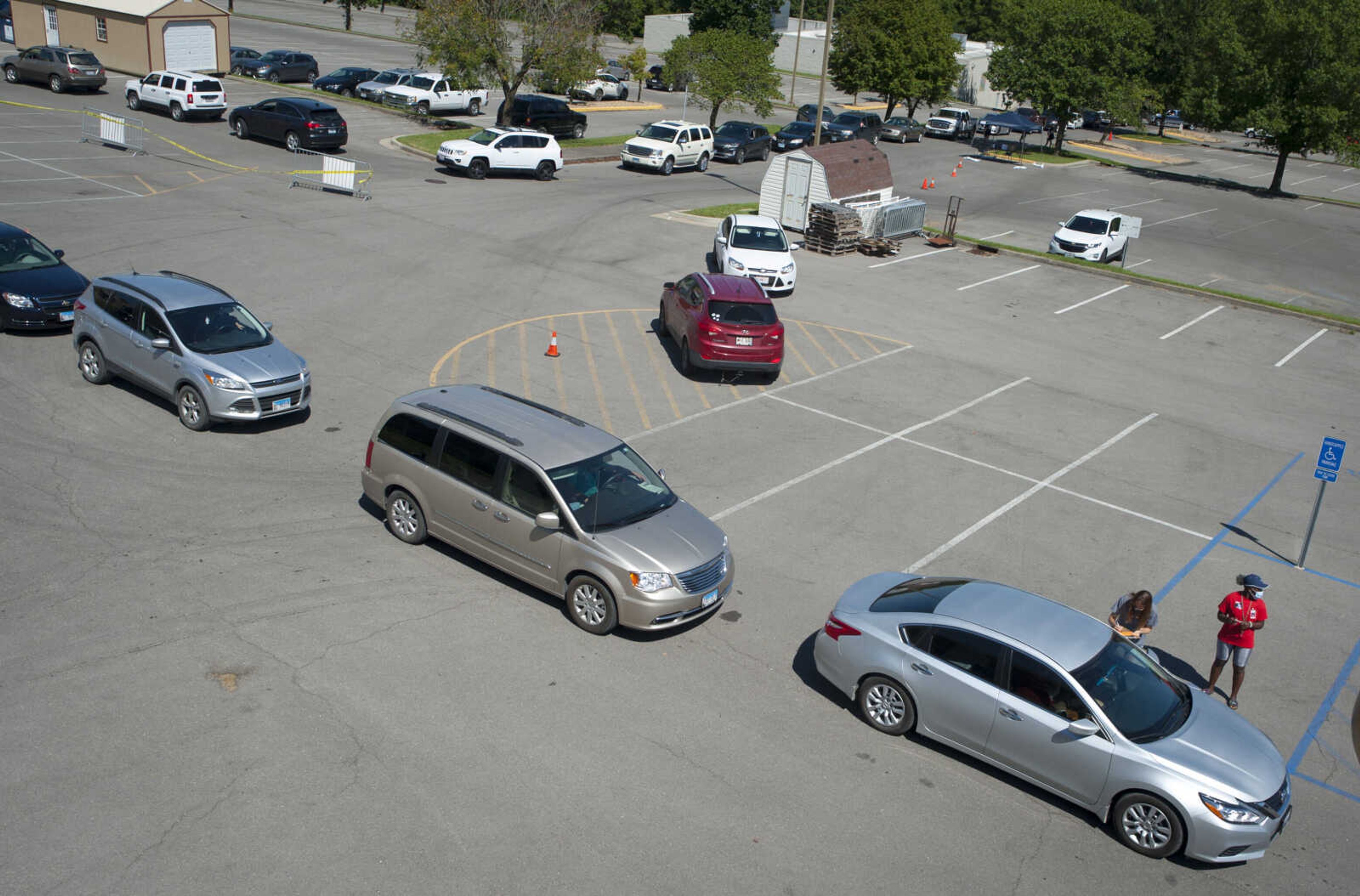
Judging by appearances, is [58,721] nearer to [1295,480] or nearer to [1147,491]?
[1147,491]

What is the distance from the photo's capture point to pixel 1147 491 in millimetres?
15758

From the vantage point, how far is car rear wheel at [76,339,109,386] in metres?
15.5

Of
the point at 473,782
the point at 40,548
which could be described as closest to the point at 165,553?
the point at 40,548

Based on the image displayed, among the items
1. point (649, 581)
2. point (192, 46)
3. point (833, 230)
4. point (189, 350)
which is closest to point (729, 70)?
point (833, 230)

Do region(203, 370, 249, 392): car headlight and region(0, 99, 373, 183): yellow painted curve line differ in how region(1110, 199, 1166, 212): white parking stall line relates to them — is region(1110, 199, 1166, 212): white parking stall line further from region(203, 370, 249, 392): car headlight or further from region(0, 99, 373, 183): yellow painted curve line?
region(203, 370, 249, 392): car headlight

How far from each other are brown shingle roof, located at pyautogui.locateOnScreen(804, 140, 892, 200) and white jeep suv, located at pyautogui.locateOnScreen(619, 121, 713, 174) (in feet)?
32.0

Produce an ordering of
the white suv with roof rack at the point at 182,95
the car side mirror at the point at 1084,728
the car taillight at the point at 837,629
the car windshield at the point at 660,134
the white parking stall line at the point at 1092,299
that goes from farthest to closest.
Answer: the car windshield at the point at 660,134 → the white suv with roof rack at the point at 182,95 → the white parking stall line at the point at 1092,299 → the car taillight at the point at 837,629 → the car side mirror at the point at 1084,728

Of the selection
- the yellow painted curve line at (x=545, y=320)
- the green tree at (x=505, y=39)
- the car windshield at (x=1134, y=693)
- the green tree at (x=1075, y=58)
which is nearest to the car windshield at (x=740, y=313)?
the yellow painted curve line at (x=545, y=320)

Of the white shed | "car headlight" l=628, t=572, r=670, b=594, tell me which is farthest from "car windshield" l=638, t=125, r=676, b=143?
"car headlight" l=628, t=572, r=670, b=594

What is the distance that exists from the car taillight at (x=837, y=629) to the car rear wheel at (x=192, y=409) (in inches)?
373

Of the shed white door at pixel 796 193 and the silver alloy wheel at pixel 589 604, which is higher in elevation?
the shed white door at pixel 796 193

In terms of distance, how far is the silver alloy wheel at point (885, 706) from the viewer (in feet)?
30.5

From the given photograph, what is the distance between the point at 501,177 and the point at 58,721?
3178cm

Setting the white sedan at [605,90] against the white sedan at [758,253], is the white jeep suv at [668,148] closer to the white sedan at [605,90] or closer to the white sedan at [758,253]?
the white sedan at [758,253]
